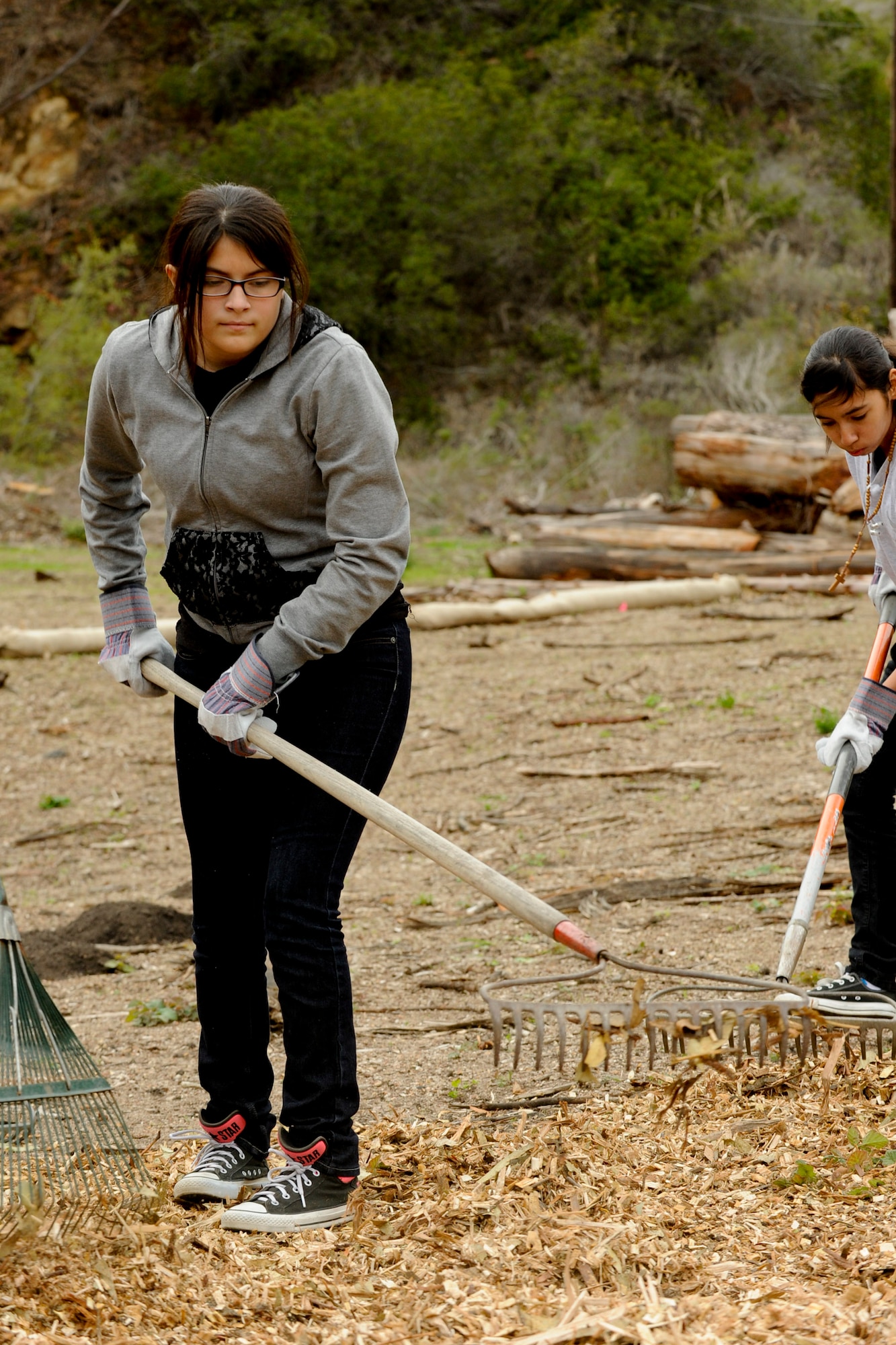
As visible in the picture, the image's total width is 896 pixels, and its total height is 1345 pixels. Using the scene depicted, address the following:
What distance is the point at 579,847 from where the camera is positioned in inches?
245

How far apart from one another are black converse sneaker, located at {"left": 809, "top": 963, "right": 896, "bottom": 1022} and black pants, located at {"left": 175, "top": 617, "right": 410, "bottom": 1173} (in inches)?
51.6

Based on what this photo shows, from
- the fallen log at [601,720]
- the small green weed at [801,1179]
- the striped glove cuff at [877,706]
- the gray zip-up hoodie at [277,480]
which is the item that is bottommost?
the fallen log at [601,720]

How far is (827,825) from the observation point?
3781 mm

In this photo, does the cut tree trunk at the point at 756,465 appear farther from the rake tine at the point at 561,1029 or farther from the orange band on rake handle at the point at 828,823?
the rake tine at the point at 561,1029

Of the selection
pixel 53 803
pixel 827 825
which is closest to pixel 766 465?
pixel 53 803

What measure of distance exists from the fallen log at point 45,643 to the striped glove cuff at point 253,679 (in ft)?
25.1

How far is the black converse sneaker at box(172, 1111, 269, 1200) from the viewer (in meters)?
2.91

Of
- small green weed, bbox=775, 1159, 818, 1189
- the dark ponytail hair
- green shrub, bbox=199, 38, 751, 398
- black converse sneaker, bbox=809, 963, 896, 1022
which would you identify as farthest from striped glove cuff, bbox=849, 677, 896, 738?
green shrub, bbox=199, 38, 751, 398

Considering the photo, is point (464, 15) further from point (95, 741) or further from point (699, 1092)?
A: point (699, 1092)

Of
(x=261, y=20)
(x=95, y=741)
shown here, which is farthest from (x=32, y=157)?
(x=95, y=741)

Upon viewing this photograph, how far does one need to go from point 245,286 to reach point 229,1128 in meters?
1.72

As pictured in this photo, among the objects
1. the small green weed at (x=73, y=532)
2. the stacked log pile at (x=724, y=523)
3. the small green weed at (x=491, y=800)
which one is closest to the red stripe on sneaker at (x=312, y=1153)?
the small green weed at (x=491, y=800)

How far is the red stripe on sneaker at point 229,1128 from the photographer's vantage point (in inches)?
118

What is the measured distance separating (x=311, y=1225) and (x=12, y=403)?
19.3 metres
